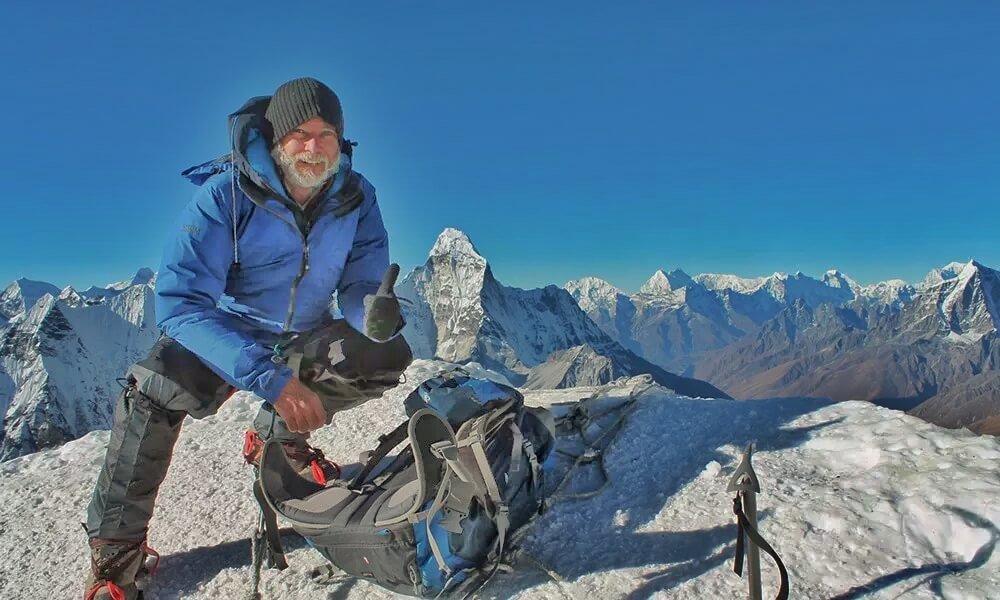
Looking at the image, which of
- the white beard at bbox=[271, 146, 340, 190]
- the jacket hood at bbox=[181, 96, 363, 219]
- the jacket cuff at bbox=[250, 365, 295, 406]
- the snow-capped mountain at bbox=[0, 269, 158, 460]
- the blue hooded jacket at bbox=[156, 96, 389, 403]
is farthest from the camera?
the snow-capped mountain at bbox=[0, 269, 158, 460]

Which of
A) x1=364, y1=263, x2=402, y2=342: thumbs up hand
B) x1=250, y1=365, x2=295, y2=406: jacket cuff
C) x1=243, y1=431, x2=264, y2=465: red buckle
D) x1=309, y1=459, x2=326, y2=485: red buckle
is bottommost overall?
x1=309, y1=459, x2=326, y2=485: red buckle

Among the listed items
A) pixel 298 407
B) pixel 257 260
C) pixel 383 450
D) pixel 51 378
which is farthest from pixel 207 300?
pixel 51 378

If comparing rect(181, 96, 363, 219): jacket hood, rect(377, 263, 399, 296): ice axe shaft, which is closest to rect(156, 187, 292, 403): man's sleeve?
rect(181, 96, 363, 219): jacket hood

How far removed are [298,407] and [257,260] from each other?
163 centimetres

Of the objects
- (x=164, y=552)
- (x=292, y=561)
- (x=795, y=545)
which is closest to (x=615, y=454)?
(x=795, y=545)

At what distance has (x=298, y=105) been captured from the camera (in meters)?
5.20

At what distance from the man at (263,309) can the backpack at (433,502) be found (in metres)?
0.60

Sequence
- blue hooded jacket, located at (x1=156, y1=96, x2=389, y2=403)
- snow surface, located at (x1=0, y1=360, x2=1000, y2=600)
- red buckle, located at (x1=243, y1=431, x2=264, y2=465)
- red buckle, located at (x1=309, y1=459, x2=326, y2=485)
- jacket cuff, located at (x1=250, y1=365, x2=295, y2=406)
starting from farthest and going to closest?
red buckle, located at (x1=309, y1=459, x2=326, y2=485), red buckle, located at (x1=243, y1=431, x2=264, y2=465), blue hooded jacket, located at (x1=156, y1=96, x2=389, y2=403), jacket cuff, located at (x1=250, y1=365, x2=295, y2=406), snow surface, located at (x1=0, y1=360, x2=1000, y2=600)

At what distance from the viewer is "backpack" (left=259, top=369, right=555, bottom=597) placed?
3.95 m

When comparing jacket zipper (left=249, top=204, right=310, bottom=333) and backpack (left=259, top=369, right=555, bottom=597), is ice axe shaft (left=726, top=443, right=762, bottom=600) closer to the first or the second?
backpack (left=259, top=369, right=555, bottom=597)

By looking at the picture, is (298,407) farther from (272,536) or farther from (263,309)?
(263,309)

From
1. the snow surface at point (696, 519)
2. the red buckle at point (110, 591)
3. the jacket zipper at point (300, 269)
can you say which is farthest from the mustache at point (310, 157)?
the red buckle at point (110, 591)

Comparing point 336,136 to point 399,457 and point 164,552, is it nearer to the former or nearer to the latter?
point 399,457

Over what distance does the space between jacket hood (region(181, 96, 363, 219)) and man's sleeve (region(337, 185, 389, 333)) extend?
46cm
